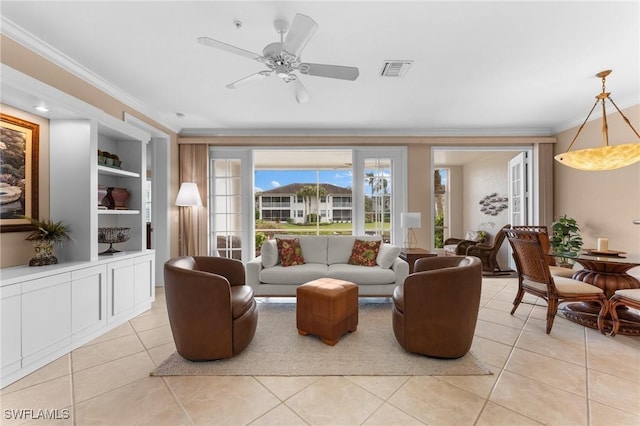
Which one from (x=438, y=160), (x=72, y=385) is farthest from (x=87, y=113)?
(x=438, y=160)

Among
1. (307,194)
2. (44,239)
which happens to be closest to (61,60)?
(44,239)

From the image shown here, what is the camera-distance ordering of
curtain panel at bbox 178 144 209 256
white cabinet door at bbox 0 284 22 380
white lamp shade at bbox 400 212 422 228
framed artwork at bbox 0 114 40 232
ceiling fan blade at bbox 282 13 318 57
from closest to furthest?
ceiling fan blade at bbox 282 13 318 57 → white cabinet door at bbox 0 284 22 380 → framed artwork at bbox 0 114 40 232 → white lamp shade at bbox 400 212 422 228 → curtain panel at bbox 178 144 209 256

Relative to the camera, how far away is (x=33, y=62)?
234cm

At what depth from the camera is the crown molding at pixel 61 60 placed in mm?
2137

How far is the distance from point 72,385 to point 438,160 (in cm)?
757

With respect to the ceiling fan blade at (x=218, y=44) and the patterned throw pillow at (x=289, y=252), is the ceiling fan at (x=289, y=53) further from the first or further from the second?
the patterned throw pillow at (x=289, y=252)

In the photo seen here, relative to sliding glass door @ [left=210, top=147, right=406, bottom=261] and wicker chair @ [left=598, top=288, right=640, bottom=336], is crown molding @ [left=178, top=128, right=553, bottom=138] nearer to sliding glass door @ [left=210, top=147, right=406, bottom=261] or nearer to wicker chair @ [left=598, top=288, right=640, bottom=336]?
sliding glass door @ [left=210, top=147, right=406, bottom=261]

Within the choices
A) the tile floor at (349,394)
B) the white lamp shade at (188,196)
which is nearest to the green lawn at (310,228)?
the white lamp shade at (188,196)

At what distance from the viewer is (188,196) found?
4.39 metres

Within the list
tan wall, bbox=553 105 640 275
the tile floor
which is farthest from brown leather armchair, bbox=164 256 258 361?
tan wall, bbox=553 105 640 275

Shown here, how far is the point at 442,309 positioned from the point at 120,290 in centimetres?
319

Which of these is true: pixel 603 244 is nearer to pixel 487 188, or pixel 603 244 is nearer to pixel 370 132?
pixel 370 132

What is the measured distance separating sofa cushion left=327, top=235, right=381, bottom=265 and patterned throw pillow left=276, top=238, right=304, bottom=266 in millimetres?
442

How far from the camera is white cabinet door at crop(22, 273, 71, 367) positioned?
2062 mm
